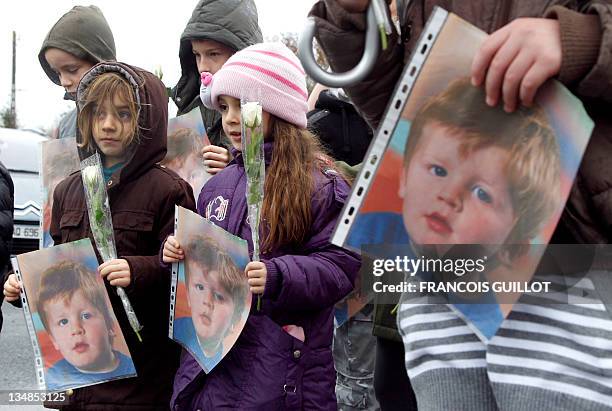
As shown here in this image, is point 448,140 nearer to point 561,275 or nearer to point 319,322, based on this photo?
point 561,275

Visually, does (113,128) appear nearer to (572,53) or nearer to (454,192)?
(454,192)

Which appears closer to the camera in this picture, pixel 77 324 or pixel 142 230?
pixel 77 324

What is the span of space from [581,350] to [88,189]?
1737mm

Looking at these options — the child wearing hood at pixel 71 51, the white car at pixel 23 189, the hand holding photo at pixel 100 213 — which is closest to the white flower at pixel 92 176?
the hand holding photo at pixel 100 213

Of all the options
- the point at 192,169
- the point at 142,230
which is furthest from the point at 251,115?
the point at 192,169

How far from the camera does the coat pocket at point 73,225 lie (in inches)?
110

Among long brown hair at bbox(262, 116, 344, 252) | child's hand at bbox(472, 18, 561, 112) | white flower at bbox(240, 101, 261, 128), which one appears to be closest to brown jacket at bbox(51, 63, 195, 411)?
long brown hair at bbox(262, 116, 344, 252)

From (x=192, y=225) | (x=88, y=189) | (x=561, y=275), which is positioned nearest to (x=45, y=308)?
(x=88, y=189)

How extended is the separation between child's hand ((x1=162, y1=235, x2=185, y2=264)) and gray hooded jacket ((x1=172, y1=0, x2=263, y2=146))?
850mm

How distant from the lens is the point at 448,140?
125 cm

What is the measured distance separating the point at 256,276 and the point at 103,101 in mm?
1036

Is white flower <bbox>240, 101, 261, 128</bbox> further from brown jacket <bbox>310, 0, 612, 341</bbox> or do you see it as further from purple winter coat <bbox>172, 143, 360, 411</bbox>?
brown jacket <bbox>310, 0, 612, 341</bbox>

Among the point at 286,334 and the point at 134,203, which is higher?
the point at 134,203

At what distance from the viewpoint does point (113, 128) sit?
111 inches
